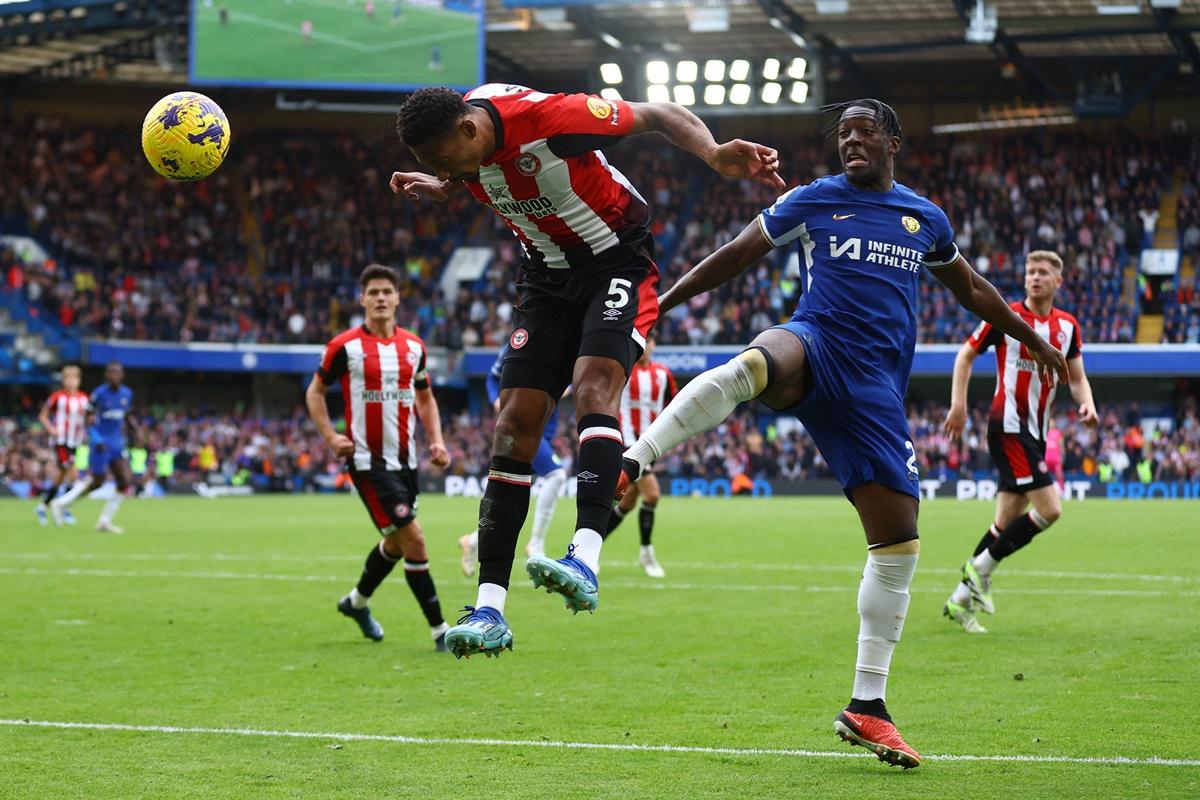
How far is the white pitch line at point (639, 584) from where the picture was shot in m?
12.8

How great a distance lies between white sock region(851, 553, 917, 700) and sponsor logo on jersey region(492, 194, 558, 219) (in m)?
2.05

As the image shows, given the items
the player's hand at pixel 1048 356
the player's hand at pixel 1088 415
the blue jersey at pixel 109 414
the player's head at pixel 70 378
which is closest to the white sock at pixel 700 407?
the player's hand at pixel 1048 356

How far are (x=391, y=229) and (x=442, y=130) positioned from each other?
4125 cm

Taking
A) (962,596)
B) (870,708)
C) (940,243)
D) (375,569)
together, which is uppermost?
(940,243)

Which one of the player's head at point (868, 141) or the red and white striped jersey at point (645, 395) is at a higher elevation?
the player's head at point (868, 141)

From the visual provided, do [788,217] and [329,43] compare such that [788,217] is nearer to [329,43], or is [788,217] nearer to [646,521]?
[646,521]

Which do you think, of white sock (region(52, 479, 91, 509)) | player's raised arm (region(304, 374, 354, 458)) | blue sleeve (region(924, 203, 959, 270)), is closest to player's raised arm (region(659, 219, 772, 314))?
blue sleeve (region(924, 203, 959, 270))

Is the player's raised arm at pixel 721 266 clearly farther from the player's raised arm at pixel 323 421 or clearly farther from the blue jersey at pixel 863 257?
the player's raised arm at pixel 323 421

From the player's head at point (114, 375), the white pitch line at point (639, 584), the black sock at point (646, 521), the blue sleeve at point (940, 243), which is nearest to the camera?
the blue sleeve at point (940, 243)

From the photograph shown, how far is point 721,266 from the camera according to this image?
6.36m

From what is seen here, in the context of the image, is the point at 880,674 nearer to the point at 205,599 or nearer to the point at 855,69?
A: the point at 205,599

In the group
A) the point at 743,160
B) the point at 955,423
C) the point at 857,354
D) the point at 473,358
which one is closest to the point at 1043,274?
the point at 955,423

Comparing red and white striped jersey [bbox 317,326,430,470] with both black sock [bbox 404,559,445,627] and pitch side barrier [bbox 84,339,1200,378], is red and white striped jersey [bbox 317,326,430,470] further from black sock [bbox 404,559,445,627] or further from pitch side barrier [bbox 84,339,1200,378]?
pitch side barrier [bbox 84,339,1200,378]

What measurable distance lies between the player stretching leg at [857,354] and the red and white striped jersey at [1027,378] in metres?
4.99
